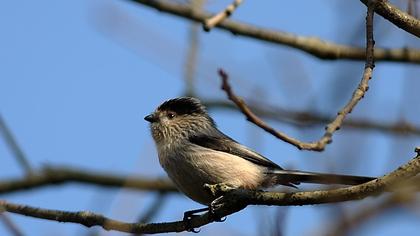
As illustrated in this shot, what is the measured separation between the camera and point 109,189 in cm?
718

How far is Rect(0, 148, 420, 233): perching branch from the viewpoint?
3018mm

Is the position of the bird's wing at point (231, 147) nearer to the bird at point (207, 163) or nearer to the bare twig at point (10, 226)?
the bird at point (207, 163)

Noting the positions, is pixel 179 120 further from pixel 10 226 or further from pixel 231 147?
pixel 10 226

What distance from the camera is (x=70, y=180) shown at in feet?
23.9

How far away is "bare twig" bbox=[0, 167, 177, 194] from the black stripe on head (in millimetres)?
990

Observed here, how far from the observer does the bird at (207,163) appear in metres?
5.06

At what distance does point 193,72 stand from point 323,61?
1232 millimetres

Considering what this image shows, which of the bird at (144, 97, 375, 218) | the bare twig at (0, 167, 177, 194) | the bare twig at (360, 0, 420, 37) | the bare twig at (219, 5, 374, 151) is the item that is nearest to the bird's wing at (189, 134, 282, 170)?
the bird at (144, 97, 375, 218)

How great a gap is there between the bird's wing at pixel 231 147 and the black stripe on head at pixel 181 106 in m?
0.61

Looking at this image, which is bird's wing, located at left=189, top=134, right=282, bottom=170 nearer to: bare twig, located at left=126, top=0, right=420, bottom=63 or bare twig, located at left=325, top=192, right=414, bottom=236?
bare twig, located at left=126, top=0, right=420, bottom=63

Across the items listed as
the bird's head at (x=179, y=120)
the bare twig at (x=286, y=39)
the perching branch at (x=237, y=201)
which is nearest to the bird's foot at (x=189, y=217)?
the perching branch at (x=237, y=201)

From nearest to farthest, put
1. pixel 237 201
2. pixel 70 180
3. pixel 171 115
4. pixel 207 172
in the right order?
pixel 237 201 → pixel 207 172 → pixel 171 115 → pixel 70 180

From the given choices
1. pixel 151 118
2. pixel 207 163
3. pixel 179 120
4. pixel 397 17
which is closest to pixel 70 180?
pixel 151 118

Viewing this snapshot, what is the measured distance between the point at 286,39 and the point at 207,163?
169cm
